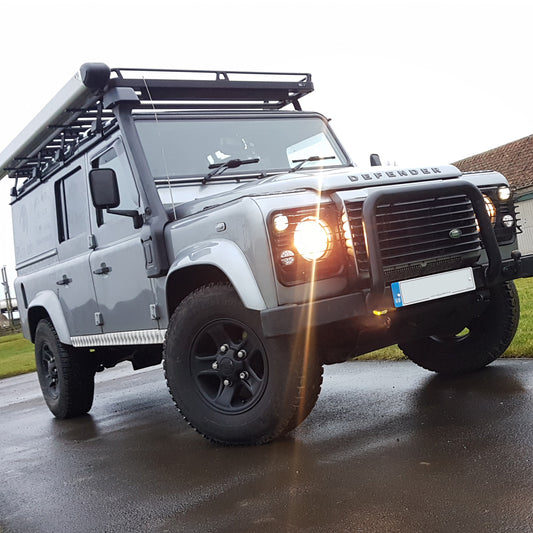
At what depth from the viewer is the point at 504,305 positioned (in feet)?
17.4

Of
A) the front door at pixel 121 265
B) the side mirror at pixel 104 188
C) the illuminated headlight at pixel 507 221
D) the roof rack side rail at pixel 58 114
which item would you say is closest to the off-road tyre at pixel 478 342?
the illuminated headlight at pixel 507 221

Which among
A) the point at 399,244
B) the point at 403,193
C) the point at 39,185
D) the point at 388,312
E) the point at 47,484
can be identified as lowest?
the point at 47,484

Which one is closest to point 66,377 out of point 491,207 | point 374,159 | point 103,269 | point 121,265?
point 103,269

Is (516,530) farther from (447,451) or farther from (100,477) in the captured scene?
(100,477)

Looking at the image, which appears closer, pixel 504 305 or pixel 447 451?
pixel 447 451

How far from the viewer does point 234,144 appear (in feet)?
18.2

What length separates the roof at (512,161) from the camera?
23.7 metres

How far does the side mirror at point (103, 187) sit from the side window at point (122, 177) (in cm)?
20

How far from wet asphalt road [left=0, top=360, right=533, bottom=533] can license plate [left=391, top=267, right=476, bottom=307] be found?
2.58ft

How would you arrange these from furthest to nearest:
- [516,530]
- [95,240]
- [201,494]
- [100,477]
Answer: [95,240]
[100,477]
[201,494]
[516,530]

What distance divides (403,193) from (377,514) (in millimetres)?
1857

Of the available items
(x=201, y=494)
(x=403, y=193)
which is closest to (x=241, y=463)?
(x=201, y=494)

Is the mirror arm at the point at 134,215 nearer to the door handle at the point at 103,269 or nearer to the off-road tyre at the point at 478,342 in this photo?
the door handle at the point at 103,269

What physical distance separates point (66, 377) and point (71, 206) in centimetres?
162
